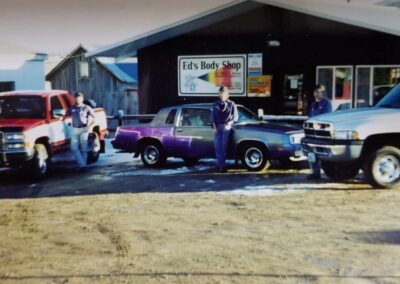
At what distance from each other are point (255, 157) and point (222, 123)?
929 mm

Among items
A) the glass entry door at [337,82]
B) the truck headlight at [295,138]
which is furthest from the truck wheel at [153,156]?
the glass entry door at [337,82]

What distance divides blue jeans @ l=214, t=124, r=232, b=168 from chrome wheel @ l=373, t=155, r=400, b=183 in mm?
3081

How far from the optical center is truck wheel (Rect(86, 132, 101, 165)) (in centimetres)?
1284

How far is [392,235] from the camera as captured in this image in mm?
6105

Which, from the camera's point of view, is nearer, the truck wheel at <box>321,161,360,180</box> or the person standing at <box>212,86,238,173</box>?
the truck wheel at <box>321,161,360,180</box>

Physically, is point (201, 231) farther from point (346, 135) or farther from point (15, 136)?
point (15, 136)

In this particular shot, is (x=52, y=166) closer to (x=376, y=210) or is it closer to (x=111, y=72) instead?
(x=376, y=210)

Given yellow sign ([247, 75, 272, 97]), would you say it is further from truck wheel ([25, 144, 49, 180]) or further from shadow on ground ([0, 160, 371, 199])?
truck wheel ([25, 144, 49, 180])

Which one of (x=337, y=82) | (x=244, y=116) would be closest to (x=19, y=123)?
(x=244, y=116)

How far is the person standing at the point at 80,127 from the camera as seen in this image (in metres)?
11.7

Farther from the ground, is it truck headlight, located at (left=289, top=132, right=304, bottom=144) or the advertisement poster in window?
the advertisement poster in window

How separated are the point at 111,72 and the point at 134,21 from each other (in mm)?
31710

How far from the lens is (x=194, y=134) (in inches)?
461

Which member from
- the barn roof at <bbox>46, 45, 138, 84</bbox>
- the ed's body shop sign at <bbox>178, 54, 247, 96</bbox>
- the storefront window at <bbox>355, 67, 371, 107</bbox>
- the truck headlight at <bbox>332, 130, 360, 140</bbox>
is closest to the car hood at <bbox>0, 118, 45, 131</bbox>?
the truck headlight at <bbox>332, 130, 360, 140</bbox>
